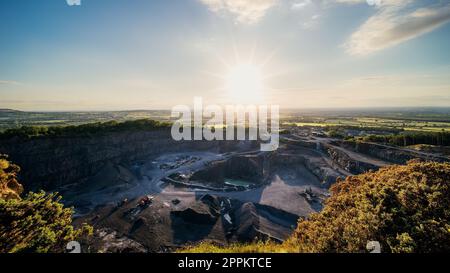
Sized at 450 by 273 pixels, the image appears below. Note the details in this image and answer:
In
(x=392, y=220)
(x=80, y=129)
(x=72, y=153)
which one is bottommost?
(x=72, y=153)

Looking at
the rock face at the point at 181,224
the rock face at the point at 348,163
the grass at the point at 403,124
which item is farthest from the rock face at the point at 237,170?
the grass at the point at 403,124

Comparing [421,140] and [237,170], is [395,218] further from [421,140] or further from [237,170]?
[421,140]

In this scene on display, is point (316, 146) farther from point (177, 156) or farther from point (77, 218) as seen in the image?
point (77, 218)

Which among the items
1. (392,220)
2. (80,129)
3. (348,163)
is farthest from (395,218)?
(80,129)

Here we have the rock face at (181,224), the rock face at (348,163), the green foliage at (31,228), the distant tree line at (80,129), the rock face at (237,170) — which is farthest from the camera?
the rock face at (237,170)

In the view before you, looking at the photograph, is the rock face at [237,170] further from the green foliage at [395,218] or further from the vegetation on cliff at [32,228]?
the vegetation on cliff at [32,228]

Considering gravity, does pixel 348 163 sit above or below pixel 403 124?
below
